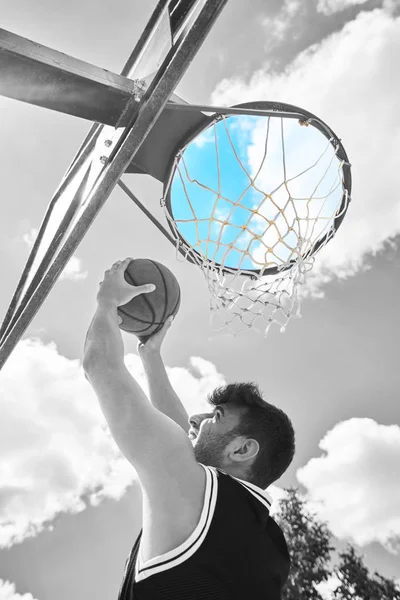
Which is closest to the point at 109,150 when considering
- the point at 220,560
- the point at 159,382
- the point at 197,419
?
the point at 159,382

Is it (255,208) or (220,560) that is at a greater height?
(255,208)

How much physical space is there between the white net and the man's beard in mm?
1389

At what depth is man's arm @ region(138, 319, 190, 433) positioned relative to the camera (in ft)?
9.98

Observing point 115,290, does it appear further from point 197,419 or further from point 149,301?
point 197,419

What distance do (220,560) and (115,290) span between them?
1.36 metres

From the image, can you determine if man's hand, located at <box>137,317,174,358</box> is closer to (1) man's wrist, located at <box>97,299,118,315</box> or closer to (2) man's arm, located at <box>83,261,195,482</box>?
(1) man's wrist, located at <box>97,299,118,315</box>

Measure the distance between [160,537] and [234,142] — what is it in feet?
9.38

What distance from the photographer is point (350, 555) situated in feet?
47.3

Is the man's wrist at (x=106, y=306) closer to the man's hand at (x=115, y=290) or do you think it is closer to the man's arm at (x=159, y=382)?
the man's hand at (x=115, y=290)

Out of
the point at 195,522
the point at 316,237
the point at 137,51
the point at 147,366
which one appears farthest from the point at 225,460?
the point at 137,51

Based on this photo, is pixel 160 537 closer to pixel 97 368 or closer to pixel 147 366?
pixel 97 368

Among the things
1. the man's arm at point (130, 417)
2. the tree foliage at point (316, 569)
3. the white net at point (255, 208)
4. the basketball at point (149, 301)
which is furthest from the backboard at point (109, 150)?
the tree foliage at point (316, 569)

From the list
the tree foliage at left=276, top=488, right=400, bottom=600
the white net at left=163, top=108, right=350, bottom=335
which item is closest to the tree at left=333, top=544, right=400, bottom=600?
the tree foliage at left=276, top=488, right=400, bottom=600

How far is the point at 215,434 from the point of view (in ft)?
7.63
